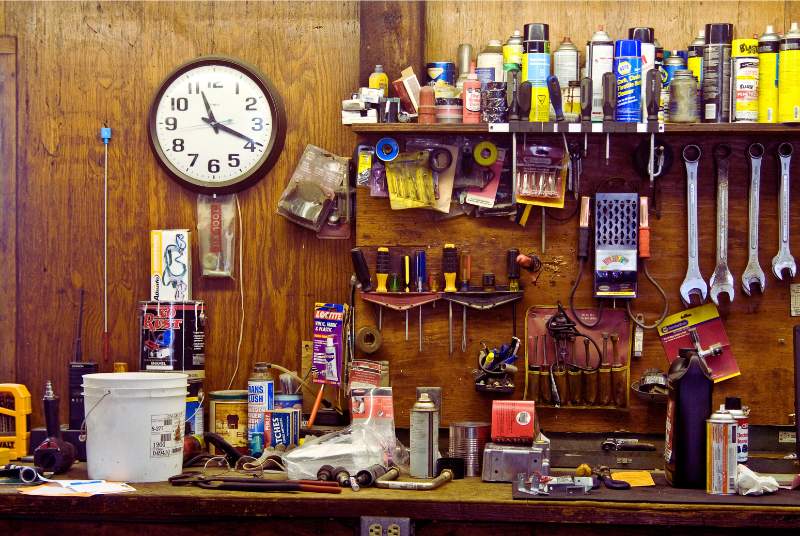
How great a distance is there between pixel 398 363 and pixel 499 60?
1046 millimetres

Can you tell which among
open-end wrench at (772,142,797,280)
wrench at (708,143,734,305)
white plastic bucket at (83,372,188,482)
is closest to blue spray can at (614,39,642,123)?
wrench at (708,143,734,305)

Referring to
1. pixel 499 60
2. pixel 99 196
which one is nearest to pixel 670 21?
pixel 499 60

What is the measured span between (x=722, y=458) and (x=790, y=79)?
1209mm

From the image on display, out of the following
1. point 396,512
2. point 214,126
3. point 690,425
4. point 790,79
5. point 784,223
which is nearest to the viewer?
point 396,512

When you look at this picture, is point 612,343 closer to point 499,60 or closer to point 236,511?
point 499,60

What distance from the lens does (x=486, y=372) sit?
3385 mm

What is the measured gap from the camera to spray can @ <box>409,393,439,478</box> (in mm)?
3076

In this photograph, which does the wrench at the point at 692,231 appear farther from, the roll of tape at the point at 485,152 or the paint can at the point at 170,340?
the paint can at the point at 170,340

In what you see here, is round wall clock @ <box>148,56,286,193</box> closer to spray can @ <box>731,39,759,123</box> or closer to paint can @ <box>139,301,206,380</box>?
paint can @ <box>139,301,206,380</box>

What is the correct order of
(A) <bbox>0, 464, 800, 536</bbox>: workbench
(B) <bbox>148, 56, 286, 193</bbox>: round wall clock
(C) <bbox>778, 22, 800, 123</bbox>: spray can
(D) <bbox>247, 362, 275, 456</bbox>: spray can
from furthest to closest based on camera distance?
(B) <bbox>148, 56, 286, 193</bbox>: round wall clock → (D) <bbox>247, 362, 275, 456</bbox>: spray can → (C) <bbox>778, 22, 800, 123</bbox>: spray can → (A) <bbox>0, 464, 800, 536</bbox>: workbench

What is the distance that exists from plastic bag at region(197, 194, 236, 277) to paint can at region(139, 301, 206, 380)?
0.69 feet

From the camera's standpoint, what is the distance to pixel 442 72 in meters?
3.45

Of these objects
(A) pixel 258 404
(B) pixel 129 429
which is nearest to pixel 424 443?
(A) pixel 258 404

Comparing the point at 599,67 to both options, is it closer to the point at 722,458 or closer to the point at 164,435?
the point at 722,458
